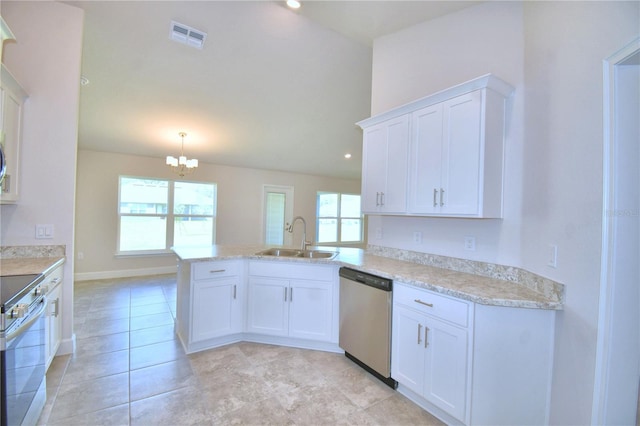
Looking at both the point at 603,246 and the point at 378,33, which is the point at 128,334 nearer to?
the point at 603,246

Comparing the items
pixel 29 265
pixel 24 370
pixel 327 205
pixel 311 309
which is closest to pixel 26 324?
pixel 24 370

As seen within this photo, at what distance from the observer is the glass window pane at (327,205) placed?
8.11 metres

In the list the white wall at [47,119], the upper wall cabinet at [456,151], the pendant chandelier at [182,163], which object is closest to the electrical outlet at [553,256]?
the upper wall cabinet at [456,151]

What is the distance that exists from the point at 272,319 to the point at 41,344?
5.39 ft

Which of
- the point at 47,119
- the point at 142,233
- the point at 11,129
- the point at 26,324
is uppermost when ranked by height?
the point at 47,119

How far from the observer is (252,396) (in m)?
2.02

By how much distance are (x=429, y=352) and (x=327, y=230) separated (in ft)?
21.4

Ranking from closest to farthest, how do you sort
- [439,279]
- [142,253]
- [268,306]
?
[439,279] < [268,306] < [142,253]

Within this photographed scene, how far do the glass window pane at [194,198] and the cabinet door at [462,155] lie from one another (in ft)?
17.7

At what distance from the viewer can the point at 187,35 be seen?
3.06 metres

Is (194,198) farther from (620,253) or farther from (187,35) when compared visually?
(620,253)

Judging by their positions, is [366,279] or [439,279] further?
[366,279]

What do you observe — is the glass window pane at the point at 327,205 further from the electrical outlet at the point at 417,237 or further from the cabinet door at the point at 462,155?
the cabinet door at the point at 462,155

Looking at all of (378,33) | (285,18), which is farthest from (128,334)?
(378,33)
